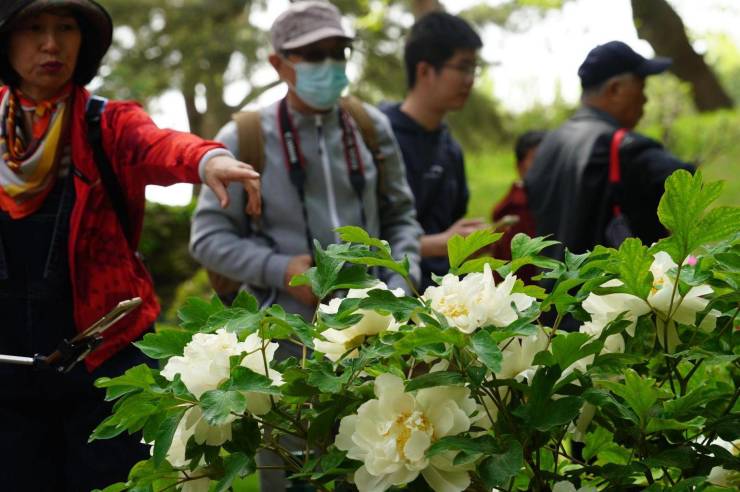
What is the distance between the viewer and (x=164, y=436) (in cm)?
170

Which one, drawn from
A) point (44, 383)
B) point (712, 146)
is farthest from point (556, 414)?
point (712, 146)

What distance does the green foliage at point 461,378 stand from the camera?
166 centimetres

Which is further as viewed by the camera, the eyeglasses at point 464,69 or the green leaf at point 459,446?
the eyeglasses at point 464,69

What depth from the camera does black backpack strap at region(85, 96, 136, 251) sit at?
3490 millimetres

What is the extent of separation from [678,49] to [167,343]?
50.3ft

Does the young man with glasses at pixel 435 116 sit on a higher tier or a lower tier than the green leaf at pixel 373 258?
lower

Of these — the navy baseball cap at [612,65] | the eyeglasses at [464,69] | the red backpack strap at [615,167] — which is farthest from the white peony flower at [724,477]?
the eyeglasses at [464,69]

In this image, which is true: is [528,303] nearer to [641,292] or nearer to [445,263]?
[641,292]

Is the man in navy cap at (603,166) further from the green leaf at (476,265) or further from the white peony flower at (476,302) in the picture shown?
the white peony flower at (476,302)

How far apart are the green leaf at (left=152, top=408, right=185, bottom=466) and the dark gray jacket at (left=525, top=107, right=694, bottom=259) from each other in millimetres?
3544

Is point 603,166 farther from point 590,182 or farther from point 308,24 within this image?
point 308,24

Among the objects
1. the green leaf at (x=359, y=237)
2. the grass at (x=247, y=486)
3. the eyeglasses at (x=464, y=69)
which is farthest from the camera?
the grass at (x=247, y=486)

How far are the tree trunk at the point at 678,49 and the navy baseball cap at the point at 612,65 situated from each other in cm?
1040

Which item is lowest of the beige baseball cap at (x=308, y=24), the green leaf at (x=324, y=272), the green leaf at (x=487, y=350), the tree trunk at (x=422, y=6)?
the tree trunk at (x=422, y=6)
